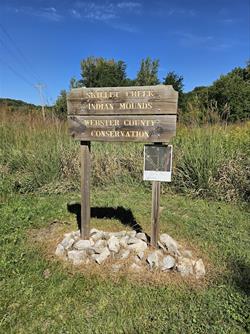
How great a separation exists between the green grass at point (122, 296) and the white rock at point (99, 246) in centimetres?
34

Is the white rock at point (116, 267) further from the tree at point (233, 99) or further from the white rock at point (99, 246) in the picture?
the tree at point (233, 99)

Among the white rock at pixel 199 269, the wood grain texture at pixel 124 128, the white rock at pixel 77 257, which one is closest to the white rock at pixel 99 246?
the white rock at pixel 77 257

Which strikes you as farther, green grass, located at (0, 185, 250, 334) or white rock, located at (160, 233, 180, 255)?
white rock, located at (160, 233, 180, 255)

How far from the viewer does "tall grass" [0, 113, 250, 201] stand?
484 centimetres

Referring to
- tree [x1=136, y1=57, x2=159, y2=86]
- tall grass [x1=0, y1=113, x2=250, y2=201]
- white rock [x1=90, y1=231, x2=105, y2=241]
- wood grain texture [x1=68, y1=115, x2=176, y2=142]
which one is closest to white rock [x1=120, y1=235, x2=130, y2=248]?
white rock [x1=90, y1=231, x2=105, y2=241]

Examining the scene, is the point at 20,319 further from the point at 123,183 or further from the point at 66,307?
the point at 123,183

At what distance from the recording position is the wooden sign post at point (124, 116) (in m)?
2.66

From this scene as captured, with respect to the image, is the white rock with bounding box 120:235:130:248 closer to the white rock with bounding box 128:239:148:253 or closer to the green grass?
the white rock with bounding box 128:239:148:253

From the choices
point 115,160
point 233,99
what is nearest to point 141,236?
point 115,160

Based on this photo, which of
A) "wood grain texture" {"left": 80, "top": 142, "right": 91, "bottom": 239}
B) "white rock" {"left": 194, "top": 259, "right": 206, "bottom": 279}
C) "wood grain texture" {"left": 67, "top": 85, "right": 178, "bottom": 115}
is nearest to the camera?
"white rock" {"left": 194, "top": 259, "right": 206, "bottom": 279}

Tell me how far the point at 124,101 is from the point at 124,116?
14 centimetres

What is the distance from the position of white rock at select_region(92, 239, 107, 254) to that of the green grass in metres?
0.34


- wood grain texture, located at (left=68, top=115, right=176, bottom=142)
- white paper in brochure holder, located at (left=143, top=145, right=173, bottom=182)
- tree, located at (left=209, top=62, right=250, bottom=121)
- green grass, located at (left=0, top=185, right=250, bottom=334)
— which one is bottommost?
green grass, located at (left=0, top=185, right=250, bottom=334)

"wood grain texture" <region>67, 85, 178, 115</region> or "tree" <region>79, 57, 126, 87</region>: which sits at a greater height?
"tree" <region>79, 57, 126, 87</region>
